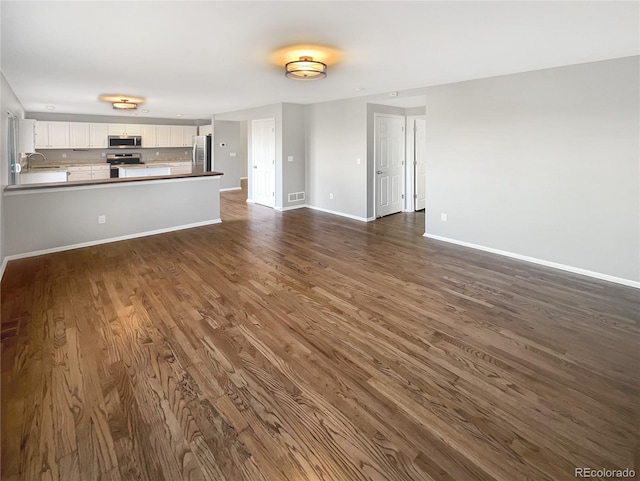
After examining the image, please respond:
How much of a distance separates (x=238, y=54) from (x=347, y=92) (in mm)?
2887

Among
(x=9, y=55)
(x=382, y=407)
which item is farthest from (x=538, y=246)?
(x=9, y=55)

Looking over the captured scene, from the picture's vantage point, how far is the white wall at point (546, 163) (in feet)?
12.7

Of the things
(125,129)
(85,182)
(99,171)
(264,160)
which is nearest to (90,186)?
(85,182)

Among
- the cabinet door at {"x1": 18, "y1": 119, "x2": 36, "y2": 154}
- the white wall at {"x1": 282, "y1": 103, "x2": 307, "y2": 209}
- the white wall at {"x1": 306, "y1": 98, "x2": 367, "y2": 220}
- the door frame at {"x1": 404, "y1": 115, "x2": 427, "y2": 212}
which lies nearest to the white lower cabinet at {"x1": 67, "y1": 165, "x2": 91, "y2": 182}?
the cabinet door at {"x1": 18, "y1": 119, "x2": 36, "y2": 154}

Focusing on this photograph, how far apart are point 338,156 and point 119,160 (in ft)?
22.9

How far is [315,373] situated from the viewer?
7.84 ft

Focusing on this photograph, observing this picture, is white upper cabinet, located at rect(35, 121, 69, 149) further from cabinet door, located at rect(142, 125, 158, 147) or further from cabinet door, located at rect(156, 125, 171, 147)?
cabinet door, located at rect(156, 125, 171, 147)

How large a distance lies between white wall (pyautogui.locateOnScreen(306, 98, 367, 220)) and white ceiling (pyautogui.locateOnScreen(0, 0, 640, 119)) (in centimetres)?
171

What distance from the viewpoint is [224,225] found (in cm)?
682

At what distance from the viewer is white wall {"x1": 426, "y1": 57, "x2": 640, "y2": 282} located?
3877mm

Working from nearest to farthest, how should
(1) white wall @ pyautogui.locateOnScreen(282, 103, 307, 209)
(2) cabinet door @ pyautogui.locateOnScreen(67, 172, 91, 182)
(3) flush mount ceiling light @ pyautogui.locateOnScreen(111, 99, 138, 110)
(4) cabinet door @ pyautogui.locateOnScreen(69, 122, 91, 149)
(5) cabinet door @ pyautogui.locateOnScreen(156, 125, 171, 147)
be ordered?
(3) flush mount ceiling light @ pyautogui.locateOnScreen(111, 99, 138, 110), (1) white wall @ pyautogui.locateOnScreen(282, 103, 307, 209), (2) cabinet door @ pyautogui.locateOnScreen(67, 172, 91, 182), (4) cabinet door @ pyautogui.locateOnScreen(69, 122, 91, 149), (5) cabinet door @ pyautogui.locateOnScreen(156, 125, 171, 147)

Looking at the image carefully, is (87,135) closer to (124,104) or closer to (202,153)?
(202,153)

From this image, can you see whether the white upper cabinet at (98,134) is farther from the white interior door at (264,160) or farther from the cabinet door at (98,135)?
the white interior door at (264,160)

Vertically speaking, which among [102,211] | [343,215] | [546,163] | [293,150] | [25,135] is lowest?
[343,215]
